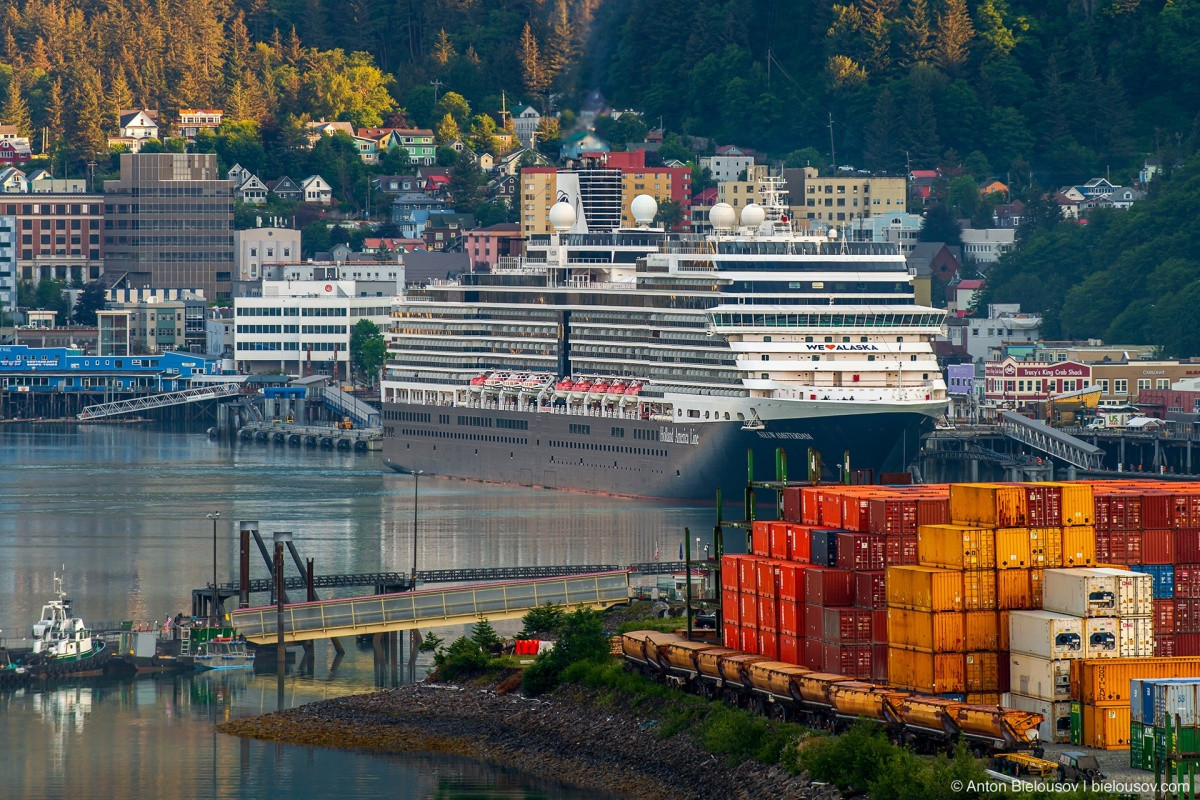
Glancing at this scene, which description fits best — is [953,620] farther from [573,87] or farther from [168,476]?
[573,87]

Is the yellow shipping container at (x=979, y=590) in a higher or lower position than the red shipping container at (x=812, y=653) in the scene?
higher

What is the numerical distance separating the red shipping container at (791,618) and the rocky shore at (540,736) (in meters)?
2.14

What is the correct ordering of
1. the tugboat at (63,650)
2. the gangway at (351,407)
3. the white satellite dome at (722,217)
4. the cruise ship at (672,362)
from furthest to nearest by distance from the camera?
the gangway at (351,407)
the white satellite dome at (722,217)
the cruise ship at (672,362)
the tugboat at (63,650)

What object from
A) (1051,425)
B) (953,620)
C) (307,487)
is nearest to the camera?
(953,620)

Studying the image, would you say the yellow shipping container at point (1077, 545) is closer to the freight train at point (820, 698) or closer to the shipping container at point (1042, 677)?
the shipping container at point (1042, 677)

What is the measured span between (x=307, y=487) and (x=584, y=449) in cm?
862

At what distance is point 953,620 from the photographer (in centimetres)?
3859

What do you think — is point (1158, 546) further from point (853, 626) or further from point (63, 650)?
point (63, 650)

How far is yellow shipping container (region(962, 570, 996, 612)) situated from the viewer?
127 ft

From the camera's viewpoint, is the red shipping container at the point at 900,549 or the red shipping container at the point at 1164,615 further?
the red shipping container at the point at 900,549

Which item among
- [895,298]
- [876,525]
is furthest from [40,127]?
[876,525]

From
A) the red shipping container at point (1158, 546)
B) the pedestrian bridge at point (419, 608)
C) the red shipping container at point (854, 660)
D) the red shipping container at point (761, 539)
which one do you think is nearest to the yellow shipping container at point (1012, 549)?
the red shipping container at point (1158, 546)

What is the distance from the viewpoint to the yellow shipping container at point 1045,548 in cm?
3888

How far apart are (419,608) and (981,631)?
51.5ft
